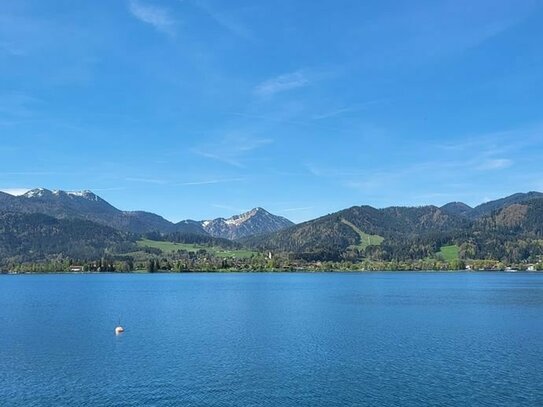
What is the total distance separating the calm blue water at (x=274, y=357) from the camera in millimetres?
57031

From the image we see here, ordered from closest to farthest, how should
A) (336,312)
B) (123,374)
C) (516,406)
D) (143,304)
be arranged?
(516,406), (123,374), (336,312), (143,304)

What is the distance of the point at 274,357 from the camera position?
75.4m

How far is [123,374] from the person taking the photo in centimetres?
6606

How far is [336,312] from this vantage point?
13112 centimetres

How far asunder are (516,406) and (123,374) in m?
43.3

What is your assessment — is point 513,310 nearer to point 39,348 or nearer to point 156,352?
point 156,352

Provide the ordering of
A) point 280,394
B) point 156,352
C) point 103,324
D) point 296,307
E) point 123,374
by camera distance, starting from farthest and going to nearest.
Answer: point 296,307 → point 103,324 → point 156,352 → point 123,374 → point 280,394

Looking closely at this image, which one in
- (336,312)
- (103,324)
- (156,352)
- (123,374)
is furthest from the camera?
(336,312)

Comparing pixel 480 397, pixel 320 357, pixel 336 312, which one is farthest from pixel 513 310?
pixel 480 397

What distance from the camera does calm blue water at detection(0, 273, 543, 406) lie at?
187 feet

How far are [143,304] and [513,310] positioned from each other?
96778 millimetres

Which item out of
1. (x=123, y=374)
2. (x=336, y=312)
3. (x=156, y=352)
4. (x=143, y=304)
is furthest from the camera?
(x=143, y=304)

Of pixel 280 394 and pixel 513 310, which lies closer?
pixel 280 394

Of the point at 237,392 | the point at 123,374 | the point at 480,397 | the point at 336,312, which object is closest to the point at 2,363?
the point at 123,374
